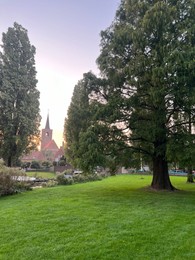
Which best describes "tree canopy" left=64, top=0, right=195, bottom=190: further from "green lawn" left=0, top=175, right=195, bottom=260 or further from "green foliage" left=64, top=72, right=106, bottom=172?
"green lawn" left=0, top=175, right=195, bottom=260

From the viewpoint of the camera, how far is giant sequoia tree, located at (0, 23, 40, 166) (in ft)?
72.4

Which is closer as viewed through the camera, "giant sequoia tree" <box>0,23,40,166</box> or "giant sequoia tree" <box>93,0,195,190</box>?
"giant sequoia tree" <box>93,0,195,190</box>

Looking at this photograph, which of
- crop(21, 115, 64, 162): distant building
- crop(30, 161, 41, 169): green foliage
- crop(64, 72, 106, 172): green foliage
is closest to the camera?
crop(64, 72, 106, 172): green foliage

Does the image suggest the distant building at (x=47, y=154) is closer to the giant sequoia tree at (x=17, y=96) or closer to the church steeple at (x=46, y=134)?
the church steeple at (x=46, y=134)

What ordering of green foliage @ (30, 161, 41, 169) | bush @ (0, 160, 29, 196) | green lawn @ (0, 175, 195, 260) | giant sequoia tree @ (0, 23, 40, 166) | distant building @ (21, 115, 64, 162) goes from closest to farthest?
green lawn @ (0, 175, 195, 260), bush @ (0, 160, 29, 196), giant sequoia tree @ (0, 23, 40, 166), green foliage @ (30, 161, 41, 169), distant building @ (21, 115, 64, 162)

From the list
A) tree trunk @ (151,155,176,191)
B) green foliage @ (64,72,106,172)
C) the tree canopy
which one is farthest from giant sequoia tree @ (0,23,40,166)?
tree trunk @ (151,155,176,191)

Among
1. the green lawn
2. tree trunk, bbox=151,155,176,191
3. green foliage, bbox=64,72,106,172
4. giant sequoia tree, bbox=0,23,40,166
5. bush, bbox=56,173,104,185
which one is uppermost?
giant sequoia tree, bbox=0,23,40,166

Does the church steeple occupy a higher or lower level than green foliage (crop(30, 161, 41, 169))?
higher

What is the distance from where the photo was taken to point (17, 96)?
23.2 m

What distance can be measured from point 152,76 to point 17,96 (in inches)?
660

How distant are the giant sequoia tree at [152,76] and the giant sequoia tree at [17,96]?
12140mm

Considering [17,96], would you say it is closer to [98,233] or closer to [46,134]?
[98,233]

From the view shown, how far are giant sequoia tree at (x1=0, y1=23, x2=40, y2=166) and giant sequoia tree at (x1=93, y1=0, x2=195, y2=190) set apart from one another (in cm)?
1214

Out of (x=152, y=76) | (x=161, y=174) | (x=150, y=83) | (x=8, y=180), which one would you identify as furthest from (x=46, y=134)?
(x=152, y=76)
